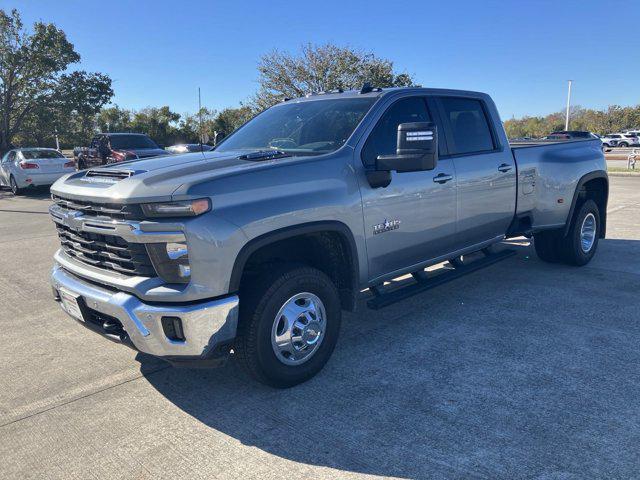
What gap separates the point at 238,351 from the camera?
3.19 meters

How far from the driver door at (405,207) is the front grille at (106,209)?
1.56m

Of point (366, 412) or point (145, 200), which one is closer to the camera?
point (145, 200)

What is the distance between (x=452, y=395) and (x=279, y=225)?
1561mm

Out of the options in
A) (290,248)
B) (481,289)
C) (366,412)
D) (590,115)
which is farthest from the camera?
(590,115)

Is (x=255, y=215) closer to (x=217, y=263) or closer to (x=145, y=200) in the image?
(x=217, y=263)

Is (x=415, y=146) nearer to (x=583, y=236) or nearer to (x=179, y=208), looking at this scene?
(x=179, y=208)

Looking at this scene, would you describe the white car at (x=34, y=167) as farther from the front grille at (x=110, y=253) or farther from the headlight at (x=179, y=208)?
the headlight at (x=179, y=208)

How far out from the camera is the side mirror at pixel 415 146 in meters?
3.46

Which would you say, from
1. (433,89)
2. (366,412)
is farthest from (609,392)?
(433,89)

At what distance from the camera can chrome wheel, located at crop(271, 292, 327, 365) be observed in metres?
3.29

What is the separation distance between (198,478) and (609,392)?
102 inches

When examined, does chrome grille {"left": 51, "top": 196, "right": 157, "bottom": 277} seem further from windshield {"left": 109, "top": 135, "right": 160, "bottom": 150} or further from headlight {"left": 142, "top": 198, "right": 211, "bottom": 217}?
windshield {"left": 109, "top": 135, "right": 160, "bottom": 150}

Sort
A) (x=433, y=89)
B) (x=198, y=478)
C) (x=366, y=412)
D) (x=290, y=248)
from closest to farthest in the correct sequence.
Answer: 1. (x=198, y=478)
2. (x=366, y=412)
3. (x=290, y=248)
4. (x=433, y=89)

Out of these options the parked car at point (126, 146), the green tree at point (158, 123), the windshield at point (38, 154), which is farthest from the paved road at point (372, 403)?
the green tree at point (158, 123)
